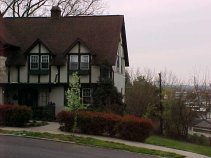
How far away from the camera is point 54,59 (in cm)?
3644

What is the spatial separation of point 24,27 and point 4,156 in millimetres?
26060

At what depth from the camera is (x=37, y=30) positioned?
3956 centimetres

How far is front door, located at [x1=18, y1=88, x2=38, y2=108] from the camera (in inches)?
1471

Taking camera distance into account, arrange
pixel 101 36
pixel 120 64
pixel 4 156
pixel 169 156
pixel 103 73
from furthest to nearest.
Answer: pixel 120 64, pixel 101 36, pixel 103 73, pixel 169 156, pixel 4 156

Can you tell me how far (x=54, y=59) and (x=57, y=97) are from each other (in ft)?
9.87

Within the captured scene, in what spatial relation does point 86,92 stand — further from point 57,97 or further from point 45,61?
point 45,61

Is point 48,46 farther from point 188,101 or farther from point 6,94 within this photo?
point 188,101

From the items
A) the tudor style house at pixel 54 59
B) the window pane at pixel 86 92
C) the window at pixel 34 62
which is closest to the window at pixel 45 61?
the tudor style house at pixel 54 59

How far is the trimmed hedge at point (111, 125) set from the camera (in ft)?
81.5

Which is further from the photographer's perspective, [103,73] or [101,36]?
[101,36]

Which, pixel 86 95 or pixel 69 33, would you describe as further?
pixel 69 33

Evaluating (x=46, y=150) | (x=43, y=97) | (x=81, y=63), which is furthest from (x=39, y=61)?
(x=46, y=150)

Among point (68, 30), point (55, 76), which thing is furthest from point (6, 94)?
point (68, 30)

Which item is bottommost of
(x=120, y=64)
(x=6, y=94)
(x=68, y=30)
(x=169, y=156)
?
(x=169, y=156)
